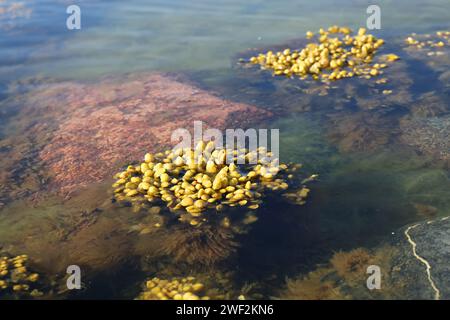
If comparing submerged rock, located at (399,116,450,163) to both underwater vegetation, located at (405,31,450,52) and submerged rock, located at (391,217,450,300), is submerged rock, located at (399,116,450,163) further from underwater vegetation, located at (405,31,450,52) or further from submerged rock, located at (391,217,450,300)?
underwater vegetation, located at (405,31,450,52)

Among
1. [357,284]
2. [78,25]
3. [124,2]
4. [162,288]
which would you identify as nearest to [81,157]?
[162,288]

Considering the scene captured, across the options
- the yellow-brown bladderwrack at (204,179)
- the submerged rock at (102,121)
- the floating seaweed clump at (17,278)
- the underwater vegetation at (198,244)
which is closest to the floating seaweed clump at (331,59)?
the submerged rock at (102,121)

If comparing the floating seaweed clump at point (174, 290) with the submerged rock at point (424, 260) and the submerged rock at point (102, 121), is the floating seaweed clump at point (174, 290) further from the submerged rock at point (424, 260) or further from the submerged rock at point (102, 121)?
the submerged rock at point (102, 121)

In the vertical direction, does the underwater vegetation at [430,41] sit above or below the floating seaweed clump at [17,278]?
above

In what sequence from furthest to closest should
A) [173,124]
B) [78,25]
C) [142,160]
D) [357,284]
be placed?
1. [78,25]
2. [173,124]
3. [142,160]
4. [357,284]

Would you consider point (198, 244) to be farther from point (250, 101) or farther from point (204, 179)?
point (250, 101)

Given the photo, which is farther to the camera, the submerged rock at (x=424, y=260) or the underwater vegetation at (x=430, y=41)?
the underwater vegetation at (x=430, y=41)

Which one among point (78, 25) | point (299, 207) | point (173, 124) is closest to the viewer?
point (299, 207)

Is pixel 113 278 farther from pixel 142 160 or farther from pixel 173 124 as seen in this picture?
pixel 173 124
